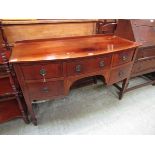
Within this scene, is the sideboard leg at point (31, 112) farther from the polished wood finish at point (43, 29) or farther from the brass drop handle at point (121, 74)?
the brass drop handle at point (121, 74)

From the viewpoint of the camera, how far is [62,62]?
111cm

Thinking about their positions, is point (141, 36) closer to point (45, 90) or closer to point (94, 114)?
point (94, 114)

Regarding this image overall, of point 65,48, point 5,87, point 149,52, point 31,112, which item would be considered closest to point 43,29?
point 65,48

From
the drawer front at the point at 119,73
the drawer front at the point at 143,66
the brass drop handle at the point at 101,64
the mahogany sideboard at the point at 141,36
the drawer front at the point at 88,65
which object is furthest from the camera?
the drawer front at the point at 143,66

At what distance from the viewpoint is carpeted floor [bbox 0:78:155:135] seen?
1.50 meters

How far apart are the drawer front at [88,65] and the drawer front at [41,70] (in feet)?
0.32

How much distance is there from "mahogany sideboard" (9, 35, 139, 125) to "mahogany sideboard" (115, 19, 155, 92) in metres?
0.21

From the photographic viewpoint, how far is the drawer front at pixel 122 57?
1.34 metres

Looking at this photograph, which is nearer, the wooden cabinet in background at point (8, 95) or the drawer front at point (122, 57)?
the wooden cabinet in background at point (8, 95)

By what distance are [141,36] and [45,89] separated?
133 cm

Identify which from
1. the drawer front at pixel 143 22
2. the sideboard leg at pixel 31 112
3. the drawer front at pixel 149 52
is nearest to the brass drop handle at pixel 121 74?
the drawer front at pixel 149 52
